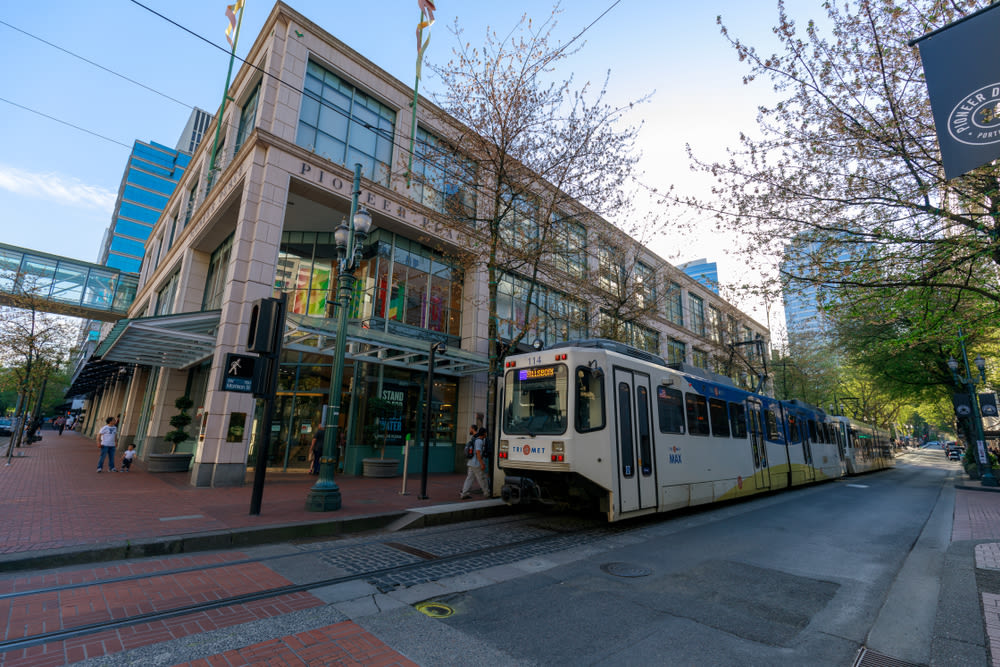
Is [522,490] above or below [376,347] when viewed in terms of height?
below

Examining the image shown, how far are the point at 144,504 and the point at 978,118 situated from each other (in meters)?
13.8

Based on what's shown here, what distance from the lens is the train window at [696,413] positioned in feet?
32.7

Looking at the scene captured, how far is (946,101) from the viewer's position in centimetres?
476

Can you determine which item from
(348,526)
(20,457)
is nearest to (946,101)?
(348,526)

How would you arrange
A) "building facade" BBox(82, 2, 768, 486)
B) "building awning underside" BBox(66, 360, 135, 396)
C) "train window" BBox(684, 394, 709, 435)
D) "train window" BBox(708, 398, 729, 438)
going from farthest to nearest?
"building awning underside" BBox(66, 360, 135, 396) < "building facade" BBox(82, 2, 768, 486) < "train window" BBox(708, 398, 729, 438) < "train window" BBox(684, 394, 709, 435)

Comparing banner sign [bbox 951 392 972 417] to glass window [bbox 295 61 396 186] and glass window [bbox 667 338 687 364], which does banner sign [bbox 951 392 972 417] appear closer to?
glass window [bbox 667 338 687 364]

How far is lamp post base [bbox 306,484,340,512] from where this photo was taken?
859 cm

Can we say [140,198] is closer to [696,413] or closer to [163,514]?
[163,514]

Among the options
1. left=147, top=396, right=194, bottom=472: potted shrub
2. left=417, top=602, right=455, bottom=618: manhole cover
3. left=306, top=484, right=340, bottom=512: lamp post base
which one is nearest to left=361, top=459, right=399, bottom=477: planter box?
left=147, top=396, right=194, bottom=472: potted shrub

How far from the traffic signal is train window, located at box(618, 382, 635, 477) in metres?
6.53

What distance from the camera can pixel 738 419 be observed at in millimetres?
11891

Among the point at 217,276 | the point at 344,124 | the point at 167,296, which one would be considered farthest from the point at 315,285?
the point at 167,296

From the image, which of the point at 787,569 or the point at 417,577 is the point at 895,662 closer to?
the point at 787,569

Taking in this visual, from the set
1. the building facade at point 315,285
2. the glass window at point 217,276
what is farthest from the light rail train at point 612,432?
the glass window at point 217,276
